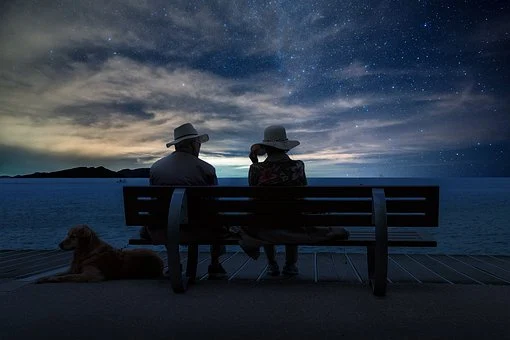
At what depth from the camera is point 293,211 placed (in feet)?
13.8

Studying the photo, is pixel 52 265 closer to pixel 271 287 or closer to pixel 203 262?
pixel 203 262

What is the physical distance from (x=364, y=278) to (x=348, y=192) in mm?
1451

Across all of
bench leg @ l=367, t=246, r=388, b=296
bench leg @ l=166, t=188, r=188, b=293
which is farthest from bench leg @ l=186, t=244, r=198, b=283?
bench leg @ l=367, t=246, r=388, b=296

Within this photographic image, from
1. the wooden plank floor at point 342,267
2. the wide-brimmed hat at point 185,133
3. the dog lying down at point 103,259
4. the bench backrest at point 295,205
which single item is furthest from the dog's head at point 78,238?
the wide-brimmed hat at point 185,133

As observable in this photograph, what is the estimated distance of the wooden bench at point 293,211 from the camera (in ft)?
13.2

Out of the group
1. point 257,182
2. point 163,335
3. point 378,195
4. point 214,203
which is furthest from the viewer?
point 257,182

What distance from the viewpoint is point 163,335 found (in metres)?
3.02

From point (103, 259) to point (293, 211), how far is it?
207 centimetres

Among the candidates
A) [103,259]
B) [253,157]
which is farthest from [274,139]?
[103,259]

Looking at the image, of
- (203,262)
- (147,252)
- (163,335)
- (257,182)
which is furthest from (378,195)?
(203,262)

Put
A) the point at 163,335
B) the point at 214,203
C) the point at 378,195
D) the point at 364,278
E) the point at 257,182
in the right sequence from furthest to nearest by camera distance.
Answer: the point at 364,278
the point at 257,182
the point at 214,203
the point at 378,195
the point at 163,335

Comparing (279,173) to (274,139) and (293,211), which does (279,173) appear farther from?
(293,211)

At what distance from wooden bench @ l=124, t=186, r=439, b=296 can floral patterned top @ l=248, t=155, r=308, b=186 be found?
399 millimetres

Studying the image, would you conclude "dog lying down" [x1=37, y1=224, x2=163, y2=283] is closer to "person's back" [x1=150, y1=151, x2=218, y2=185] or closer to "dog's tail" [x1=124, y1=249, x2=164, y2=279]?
"dog's tail" [x1=124, y1=249, x2=164, y2=279]
